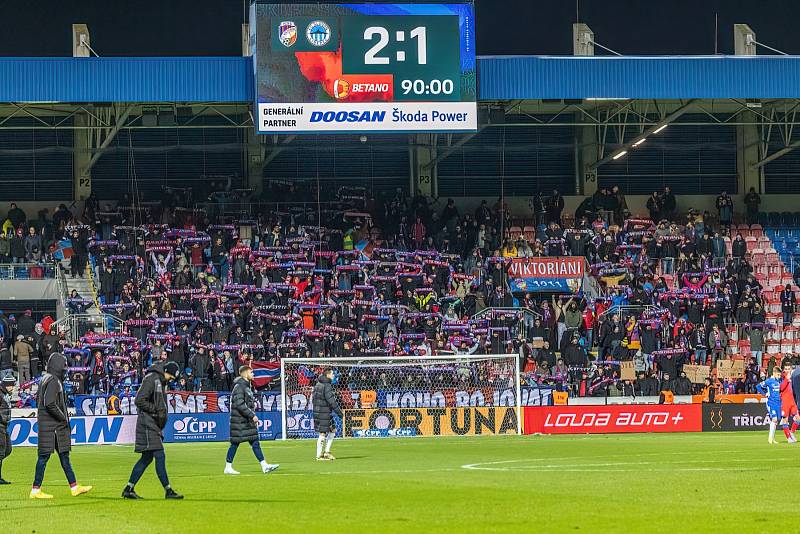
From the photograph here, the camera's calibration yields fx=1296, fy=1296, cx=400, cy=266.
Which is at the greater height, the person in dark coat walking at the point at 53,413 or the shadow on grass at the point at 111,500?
the person in dark coat walking at the point at 53,413

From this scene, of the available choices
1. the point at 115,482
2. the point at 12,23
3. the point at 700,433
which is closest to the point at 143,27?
the point at 12,23

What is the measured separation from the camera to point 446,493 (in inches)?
686

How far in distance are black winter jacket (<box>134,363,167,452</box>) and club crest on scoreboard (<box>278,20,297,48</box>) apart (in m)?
27.5

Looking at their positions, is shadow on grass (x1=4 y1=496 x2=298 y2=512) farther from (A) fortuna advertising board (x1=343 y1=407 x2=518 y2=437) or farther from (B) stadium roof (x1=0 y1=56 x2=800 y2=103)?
(B) stadium roof (x1=0 y1=56 x2=800 y2=103)

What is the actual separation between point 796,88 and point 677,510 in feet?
114

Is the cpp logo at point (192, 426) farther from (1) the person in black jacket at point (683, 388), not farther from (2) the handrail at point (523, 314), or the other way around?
(1) the person in black jacket at point (683, 388)

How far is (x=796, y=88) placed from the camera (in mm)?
46281

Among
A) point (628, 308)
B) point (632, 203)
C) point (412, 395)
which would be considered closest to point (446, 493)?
point (412, 395)

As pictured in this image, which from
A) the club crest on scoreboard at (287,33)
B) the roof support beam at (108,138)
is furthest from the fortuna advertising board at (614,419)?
the roof support beam at (108,138)

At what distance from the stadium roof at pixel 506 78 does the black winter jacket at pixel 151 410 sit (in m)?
28.4

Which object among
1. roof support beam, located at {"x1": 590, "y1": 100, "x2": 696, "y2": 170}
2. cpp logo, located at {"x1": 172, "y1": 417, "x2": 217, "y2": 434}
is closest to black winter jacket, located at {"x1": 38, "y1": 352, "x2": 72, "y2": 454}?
cpp logo, located at {"x1": 172, "y1": 417, "x2": 217, "y2": 434}

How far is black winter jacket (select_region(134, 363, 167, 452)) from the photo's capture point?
1644cm

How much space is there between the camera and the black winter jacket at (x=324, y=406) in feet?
89.4

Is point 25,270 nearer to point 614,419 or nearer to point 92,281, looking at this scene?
point 92,281
